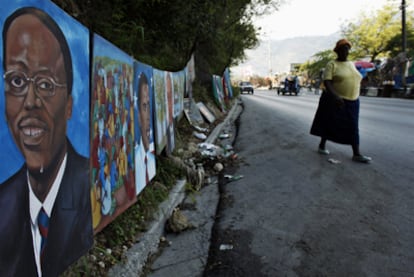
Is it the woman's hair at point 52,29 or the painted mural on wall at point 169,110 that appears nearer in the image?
the woman's hair at point 52,29

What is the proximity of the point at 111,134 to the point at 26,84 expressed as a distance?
1262mm

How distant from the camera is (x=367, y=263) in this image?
2.72 meters

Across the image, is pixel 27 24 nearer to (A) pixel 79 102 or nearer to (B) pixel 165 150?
(A) pixel 79 102

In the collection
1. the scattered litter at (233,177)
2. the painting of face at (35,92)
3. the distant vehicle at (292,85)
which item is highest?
the distant vehicle at (292,85)

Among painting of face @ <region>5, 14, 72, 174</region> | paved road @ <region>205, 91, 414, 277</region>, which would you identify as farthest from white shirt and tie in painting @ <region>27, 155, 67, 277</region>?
paved road @ <region>205, 91, 414, 277</region>

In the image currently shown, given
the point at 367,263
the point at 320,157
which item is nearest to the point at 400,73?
the point at 320,157

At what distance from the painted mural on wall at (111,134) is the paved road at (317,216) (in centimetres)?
93

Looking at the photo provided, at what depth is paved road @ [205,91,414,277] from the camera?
279cm

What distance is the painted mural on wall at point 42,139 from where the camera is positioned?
156cm

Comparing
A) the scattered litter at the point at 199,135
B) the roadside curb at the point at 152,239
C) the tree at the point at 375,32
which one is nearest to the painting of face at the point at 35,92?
the roadside curb at the point at 152,239

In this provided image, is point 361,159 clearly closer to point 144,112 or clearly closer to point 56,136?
point 144,112

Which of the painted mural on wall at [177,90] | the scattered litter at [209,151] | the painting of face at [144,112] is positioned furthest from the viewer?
the painted mural on wall at [177,90]

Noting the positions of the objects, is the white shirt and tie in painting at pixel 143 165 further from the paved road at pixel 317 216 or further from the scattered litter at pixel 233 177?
the scattered litter at pixel 233 177

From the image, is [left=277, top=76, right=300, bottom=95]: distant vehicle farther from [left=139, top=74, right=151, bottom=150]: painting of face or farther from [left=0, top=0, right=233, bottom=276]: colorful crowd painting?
[left=0, top=0, right=233, bottom=276]: colorful crowd painting
